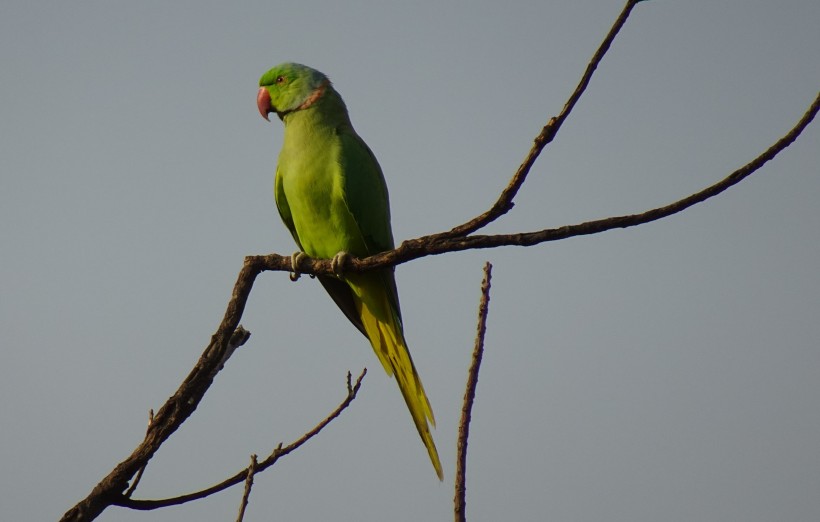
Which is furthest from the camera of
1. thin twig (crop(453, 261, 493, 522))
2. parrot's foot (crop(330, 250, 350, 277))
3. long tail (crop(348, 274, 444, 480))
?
long tail (crop(348, 274, 444, 480))

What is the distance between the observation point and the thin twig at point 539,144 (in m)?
1.83

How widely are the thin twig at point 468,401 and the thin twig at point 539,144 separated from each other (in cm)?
25

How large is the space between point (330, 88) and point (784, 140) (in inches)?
128

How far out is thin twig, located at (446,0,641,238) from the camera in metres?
1.83

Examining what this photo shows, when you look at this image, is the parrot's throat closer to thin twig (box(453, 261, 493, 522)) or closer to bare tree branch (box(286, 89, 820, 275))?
bare tree branch (box(286, 89, 820, 275))

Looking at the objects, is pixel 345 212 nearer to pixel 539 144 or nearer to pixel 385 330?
pixel 385 330

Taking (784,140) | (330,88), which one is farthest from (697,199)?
(330,88)

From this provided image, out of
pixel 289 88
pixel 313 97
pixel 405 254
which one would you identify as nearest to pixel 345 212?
pixel 313 97

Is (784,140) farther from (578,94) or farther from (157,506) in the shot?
(157,506)

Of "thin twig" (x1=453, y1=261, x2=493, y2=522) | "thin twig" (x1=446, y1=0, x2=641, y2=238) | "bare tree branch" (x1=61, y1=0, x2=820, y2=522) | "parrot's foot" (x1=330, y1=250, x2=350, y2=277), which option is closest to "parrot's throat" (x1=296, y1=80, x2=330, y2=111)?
"parrot's foot" (x1=330, y1=250, x2=350, y2=277)

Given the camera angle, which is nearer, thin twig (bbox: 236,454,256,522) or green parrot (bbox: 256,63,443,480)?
thin twig (bbox: 236,454,256,522)

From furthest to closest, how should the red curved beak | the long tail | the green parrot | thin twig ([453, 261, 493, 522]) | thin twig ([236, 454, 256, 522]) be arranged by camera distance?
the red curved beak
the green parrot
the long tail
thin twig ([236, 454, 256, 522])
thin twig ([453, 261, 493, 522])

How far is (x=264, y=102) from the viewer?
15.6ft

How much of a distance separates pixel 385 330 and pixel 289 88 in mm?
1699
